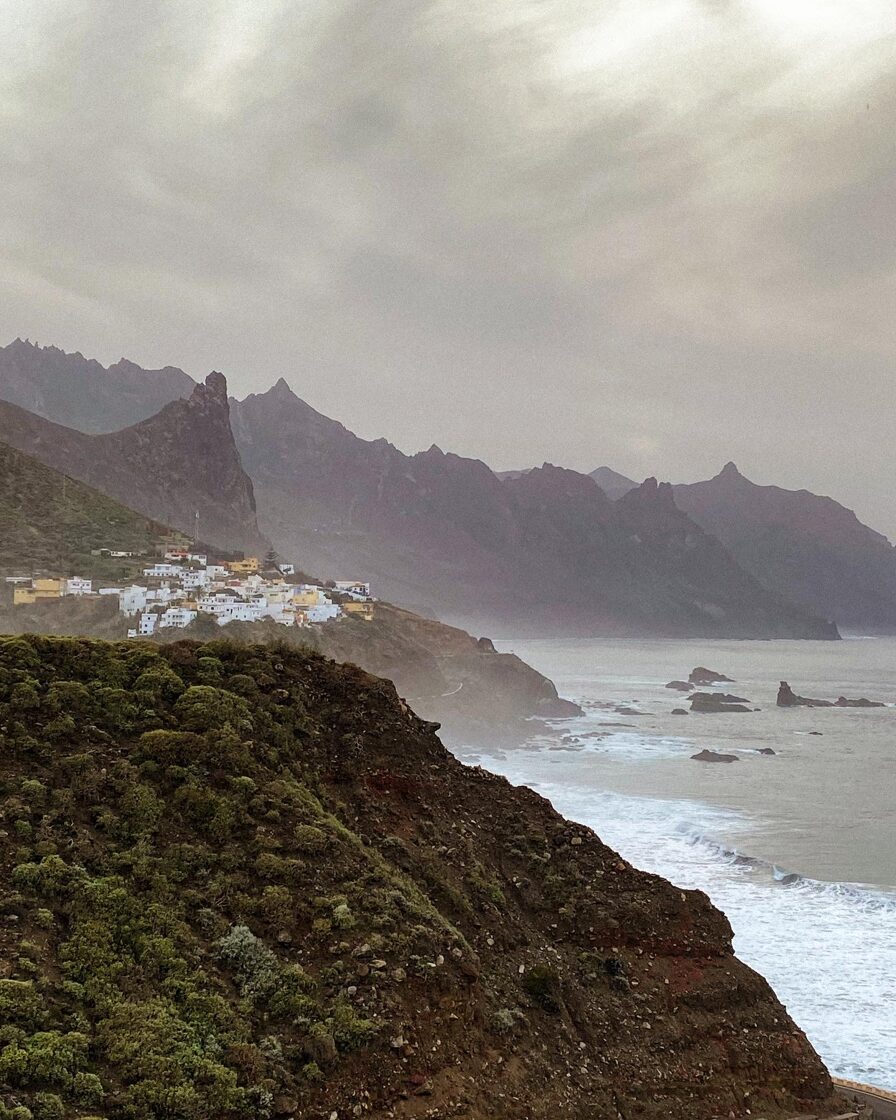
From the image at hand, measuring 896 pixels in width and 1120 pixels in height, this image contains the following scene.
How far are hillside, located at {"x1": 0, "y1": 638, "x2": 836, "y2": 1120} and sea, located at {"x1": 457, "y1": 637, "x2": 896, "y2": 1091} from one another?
1008cm

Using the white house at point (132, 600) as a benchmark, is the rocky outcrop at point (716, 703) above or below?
below

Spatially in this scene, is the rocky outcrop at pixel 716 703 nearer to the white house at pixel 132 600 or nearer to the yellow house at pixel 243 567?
the yellow house at pixel 243 567

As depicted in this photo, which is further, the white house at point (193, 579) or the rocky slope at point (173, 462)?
the rocky slope at point (173, 462)

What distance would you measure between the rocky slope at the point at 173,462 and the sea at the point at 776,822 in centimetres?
8449

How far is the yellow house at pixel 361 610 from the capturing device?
298 feet

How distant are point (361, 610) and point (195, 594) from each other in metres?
19.4

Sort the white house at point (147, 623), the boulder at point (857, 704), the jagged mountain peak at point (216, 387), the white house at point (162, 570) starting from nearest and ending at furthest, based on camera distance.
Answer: the white house at point (147, 623)
the white house at point (162, 570)
the boulder at point (857, 704)
the jagged mountain peak at point (216, 387)

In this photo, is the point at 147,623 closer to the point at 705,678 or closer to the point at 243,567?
the point at 243,567

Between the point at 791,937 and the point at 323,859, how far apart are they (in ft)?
68.4

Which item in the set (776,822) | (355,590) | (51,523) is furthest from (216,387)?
(776,822)

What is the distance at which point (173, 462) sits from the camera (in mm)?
A: 158750

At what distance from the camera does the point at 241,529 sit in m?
163

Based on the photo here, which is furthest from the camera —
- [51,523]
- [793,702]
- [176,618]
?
[793,702]

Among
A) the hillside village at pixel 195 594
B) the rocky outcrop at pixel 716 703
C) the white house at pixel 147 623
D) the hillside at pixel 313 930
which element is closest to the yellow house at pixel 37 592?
the hillside village at pixel 195 594
